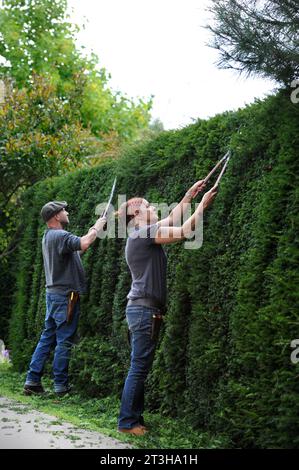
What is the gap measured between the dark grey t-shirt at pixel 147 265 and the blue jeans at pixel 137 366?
0.45ft

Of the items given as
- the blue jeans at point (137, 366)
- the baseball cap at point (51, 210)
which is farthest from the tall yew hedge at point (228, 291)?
the baseball cap at point (51, 210)

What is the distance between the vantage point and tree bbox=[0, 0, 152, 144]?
28.8 m

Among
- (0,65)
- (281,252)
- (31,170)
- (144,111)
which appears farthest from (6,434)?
(144,111)

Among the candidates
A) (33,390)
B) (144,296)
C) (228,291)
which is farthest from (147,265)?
(33,390)

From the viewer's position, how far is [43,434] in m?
6.12

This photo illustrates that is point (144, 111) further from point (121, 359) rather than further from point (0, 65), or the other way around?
point (121, 359)

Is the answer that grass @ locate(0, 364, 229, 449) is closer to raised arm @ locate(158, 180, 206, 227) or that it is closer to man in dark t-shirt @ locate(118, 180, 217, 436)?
man in dark t-shirt @ locate(118, 180, 217, 436)

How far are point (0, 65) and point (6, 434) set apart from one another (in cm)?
2468

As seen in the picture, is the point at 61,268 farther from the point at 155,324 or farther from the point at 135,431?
the point at 135,431

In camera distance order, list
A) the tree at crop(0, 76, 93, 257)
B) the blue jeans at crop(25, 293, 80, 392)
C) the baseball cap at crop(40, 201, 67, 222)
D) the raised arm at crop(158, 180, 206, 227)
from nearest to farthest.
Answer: the raised arm at crop(158, 180, 206, 227)
the blue jeans at crop(25, 293, 80, 392)
the baseball cap at crop(40, 201, 67, 222)
the tree at crop(0, 76, 93, 257)

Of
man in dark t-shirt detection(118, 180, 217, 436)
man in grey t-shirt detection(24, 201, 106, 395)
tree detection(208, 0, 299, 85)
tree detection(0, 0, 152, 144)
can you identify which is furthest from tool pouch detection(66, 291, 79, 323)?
tree detection(0, 0, 152, 144)

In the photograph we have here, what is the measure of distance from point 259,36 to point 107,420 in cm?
376

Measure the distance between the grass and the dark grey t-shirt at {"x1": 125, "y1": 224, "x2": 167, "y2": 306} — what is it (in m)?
1.09
